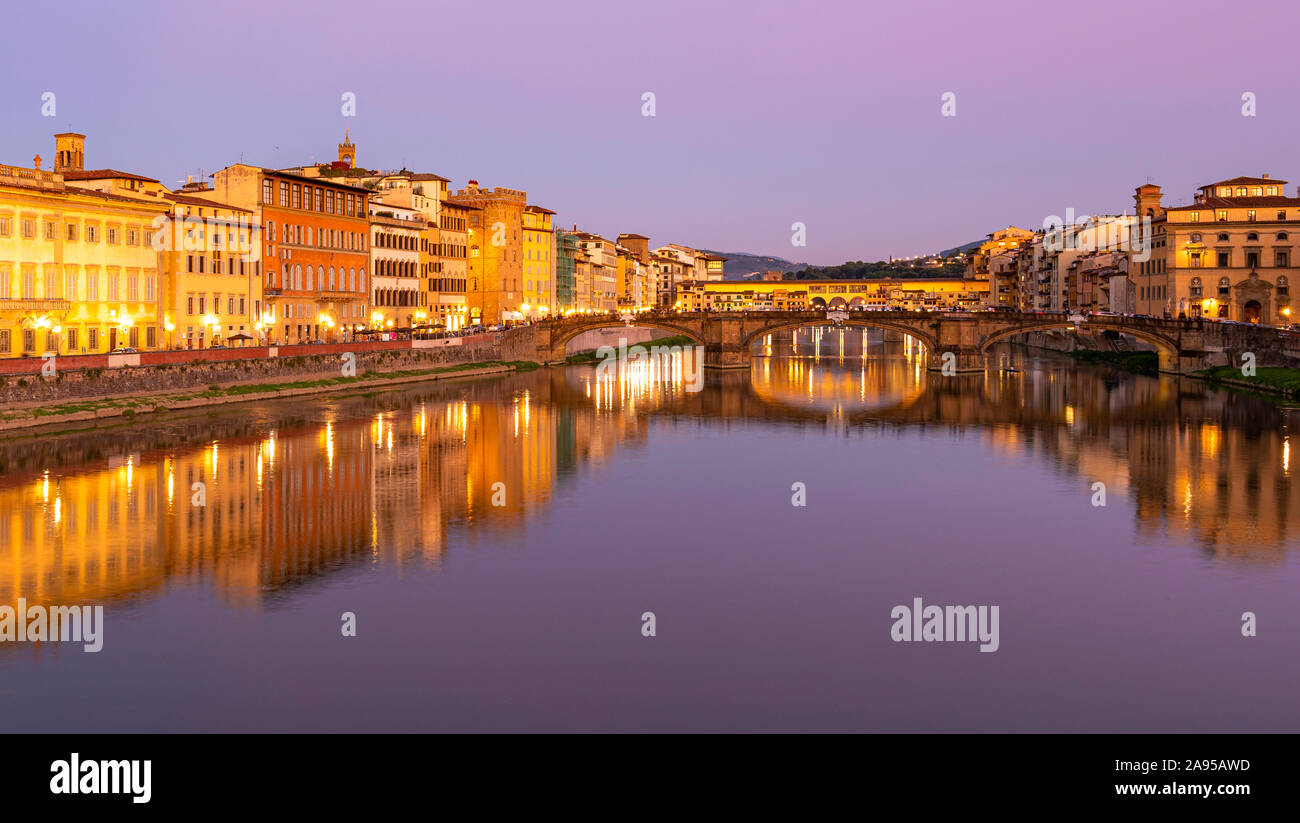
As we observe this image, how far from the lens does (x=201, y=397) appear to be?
54.8 meters

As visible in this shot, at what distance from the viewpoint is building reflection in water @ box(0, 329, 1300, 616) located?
1045 inches

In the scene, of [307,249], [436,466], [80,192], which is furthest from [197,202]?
[436,466]

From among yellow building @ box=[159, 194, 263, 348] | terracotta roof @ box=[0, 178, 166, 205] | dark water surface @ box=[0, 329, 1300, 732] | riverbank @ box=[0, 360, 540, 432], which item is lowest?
dark water surface @ box=[0, 329, 1300, 732]

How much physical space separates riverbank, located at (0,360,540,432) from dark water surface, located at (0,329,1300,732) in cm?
205

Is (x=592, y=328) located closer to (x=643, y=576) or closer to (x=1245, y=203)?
(x=1245, y=203)

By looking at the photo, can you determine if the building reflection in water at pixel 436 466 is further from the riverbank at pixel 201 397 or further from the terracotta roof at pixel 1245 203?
the terracotta roof at pixel 1245 203

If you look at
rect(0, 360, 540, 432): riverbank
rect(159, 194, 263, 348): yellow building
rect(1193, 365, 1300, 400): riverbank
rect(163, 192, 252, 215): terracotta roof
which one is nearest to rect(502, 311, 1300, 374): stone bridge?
rect(1193, 365, 1300, 400): riverbank

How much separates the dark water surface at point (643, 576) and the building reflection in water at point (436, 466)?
0.17m

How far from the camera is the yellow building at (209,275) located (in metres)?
63.2

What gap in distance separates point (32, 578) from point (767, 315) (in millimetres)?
72581

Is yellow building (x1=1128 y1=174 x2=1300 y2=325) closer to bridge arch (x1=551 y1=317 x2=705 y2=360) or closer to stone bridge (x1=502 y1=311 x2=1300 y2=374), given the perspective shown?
stone bridge (x1=502 y1=311 x2=1300 y2=374)

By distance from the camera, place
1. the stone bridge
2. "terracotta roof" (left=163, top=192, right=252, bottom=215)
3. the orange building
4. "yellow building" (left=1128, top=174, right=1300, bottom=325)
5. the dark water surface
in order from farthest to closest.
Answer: "yellow building" (left=1128, top=174, right=1300, bottom=325) < the stone bridge < the orange building < "terracotta roof" (left=163, top=192, right=252, bottom=215) < the dark water surface

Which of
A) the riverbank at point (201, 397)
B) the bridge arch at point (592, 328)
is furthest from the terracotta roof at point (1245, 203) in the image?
the riverbank at point (201, 397)

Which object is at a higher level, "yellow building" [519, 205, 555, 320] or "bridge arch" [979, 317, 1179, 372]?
"yellow building" [519, 205, 555, 320]
